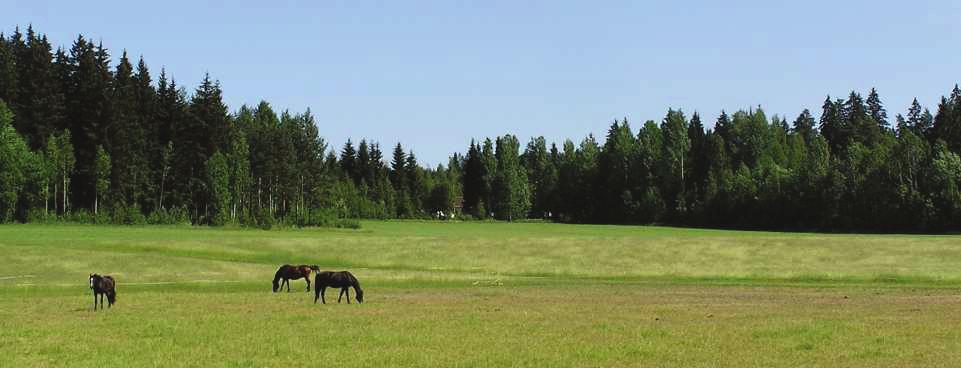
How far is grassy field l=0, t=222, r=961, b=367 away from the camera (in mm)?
19719

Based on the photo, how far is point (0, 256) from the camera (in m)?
53.8

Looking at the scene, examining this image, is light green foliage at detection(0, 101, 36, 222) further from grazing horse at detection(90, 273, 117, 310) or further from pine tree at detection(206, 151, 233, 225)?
grazing horse at detection(90, 273, 117, 310)

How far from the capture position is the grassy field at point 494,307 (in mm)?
19719

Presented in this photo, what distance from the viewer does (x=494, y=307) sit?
32.0 metres

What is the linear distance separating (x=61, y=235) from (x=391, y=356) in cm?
6644

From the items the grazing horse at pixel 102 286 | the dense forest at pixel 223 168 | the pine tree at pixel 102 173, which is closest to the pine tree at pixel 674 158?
the dense forest at pixel 223 168

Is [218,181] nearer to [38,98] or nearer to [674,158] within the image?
[38,98]

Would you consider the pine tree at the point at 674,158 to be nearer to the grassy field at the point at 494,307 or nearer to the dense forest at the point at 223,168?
the dense forest at the point at 223,168

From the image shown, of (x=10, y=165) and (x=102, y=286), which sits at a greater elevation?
(x=10, y=165)

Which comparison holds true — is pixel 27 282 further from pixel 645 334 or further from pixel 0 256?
pixel 645 334

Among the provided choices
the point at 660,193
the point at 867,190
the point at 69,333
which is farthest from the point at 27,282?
the point at 660,193

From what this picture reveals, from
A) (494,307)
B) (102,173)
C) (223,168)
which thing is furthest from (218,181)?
(494,307)

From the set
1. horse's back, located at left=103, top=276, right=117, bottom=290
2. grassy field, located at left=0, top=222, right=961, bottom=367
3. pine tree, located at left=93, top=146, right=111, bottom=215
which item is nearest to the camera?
grassy field, located at left=0, top=222, right=961, bottom=367

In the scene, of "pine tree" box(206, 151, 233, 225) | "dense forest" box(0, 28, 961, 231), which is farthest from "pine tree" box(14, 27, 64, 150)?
"pine tree" box(206, 151, 233, 225)
